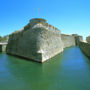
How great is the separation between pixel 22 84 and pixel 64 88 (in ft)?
5.89

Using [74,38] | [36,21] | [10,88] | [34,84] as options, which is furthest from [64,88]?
[74,38]

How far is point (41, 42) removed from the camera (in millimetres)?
7684

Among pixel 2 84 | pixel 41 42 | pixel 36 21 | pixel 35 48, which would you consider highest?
pixel 36 21

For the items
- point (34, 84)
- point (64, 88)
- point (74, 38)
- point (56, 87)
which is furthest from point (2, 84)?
point (74, 38)

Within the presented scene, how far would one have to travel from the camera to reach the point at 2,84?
3.83 metres

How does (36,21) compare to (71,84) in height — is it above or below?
above

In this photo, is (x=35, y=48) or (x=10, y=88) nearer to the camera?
(x=10, y=88)

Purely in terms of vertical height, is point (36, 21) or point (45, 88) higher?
point (36, 21)

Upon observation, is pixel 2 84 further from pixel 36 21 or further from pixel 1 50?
pixel 1 50

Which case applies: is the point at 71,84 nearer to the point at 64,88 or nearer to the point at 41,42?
the point at 64,88

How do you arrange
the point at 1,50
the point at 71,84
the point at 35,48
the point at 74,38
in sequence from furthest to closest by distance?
the point at 74,38
the point at 1,50
the point at 35,48
the point at 71,84

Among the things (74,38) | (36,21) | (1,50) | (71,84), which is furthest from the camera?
(74,38)

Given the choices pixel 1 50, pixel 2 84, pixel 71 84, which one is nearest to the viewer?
pixel 71 84

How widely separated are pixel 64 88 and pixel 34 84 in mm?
1269
